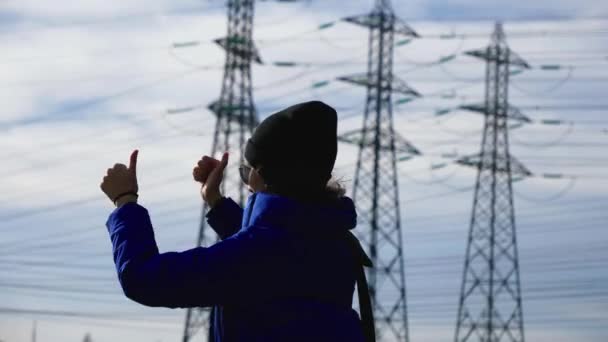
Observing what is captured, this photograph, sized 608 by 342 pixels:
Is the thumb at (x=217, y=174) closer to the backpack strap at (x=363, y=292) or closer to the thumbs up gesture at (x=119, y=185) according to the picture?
the thumbs up gesture at (x=119, y=185)

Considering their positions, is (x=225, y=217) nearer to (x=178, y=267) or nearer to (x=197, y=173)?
(x=197, y=173)

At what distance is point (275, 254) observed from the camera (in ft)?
16.2

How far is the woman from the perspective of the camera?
481cm

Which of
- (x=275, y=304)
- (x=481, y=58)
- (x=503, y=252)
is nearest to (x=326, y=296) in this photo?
(x=275, y=304)

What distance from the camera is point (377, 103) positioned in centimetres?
4356

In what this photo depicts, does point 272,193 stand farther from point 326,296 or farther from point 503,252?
point 503,252

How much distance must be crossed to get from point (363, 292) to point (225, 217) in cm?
70

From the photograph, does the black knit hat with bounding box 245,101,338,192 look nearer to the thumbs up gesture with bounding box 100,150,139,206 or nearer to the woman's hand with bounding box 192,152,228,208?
the woman's hand with bounding box 192,152,228,208

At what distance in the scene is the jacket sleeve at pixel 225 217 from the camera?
220 inches

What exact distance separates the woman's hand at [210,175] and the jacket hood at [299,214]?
0.37 metres

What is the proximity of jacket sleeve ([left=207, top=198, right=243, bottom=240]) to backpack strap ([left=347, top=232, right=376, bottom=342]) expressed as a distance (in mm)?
630

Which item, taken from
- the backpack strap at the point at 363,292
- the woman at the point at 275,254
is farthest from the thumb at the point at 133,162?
the backpack strap at the point at 363,292

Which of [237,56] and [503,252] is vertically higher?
[237,56]

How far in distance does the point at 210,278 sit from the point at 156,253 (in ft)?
0.72
